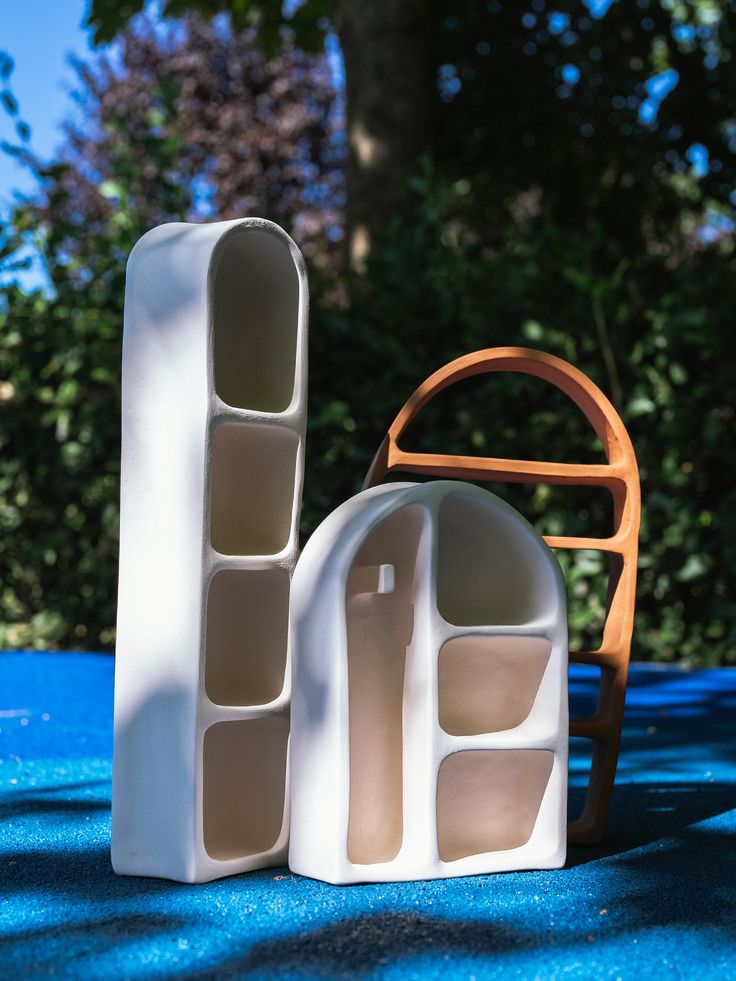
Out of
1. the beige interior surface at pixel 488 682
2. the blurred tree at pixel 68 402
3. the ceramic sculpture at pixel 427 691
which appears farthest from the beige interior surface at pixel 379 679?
the blurred tree at pixel 68 402

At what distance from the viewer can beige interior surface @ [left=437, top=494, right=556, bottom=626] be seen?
191cm

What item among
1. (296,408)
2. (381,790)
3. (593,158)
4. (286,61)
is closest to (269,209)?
(593,158)

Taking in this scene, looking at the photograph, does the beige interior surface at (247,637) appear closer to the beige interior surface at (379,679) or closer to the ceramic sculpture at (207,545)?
the ceramic sculpture at (207,545)

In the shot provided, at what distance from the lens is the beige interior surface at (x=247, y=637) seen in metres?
1.93

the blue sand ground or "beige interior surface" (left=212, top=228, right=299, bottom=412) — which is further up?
"beige interior surface" (left=212, top=228, right=299, bottom=412)

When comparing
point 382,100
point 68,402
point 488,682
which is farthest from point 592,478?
point 382,100

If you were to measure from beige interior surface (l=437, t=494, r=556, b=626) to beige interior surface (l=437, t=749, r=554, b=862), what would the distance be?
0.24m

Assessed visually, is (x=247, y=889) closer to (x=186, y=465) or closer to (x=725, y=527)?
(x=186, y=465)

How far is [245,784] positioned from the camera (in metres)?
1.92

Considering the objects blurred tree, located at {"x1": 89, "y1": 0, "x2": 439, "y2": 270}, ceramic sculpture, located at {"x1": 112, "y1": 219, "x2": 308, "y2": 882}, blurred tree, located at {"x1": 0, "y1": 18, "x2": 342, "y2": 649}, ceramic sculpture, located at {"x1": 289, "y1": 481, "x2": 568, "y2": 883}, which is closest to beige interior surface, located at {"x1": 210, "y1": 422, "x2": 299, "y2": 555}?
ceramic sculpture, located at {"x1": 112, "y1": 219, "x2": 308, "y2": 882}

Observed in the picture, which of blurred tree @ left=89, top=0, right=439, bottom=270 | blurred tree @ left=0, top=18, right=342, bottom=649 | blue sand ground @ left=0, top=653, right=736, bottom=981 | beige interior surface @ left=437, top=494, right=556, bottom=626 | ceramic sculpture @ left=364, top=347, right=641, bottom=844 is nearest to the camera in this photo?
blue sand ground @ left=0, top=653, right=736, bottom=981

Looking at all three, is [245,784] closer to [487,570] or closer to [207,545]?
[207,545]

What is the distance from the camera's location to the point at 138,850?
1.79 metres

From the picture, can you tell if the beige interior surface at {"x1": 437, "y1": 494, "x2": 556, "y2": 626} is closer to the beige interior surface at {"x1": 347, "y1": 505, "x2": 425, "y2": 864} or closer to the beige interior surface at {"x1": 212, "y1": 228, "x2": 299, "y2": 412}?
the beige interior surface at {"x1": 347, "y1": 505, "x2": 425, "y2": 864}
